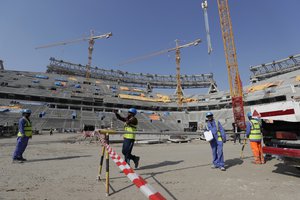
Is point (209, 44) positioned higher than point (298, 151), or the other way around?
point (209, 44)

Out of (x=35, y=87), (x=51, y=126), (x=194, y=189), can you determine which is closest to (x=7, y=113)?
(x=51, y=126)

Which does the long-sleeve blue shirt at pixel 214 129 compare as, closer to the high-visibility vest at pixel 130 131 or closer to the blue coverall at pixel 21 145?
the high-visibility vest at pixel 130 131

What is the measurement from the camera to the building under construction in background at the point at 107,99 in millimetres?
46844

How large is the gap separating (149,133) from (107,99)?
58501 millimetres

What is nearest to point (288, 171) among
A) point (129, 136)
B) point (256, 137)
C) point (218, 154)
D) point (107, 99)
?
point (256, 137)

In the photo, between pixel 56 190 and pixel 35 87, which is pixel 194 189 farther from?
pixel 35 87

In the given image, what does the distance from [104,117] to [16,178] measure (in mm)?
48899

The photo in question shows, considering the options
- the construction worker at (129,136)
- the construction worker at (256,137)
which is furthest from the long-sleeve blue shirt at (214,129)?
the construction worker at (129,136)

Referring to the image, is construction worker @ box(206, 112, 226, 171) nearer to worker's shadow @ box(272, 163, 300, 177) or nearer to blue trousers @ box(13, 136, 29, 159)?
worker's shadow @ box(272, 163, 300, 177)

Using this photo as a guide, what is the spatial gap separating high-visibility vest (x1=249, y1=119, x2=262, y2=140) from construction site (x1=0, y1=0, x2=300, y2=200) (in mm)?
35

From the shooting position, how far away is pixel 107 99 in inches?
2498

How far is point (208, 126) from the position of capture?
265 inches

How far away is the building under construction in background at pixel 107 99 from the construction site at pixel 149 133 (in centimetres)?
33

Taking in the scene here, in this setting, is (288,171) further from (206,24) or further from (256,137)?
(206,24)
